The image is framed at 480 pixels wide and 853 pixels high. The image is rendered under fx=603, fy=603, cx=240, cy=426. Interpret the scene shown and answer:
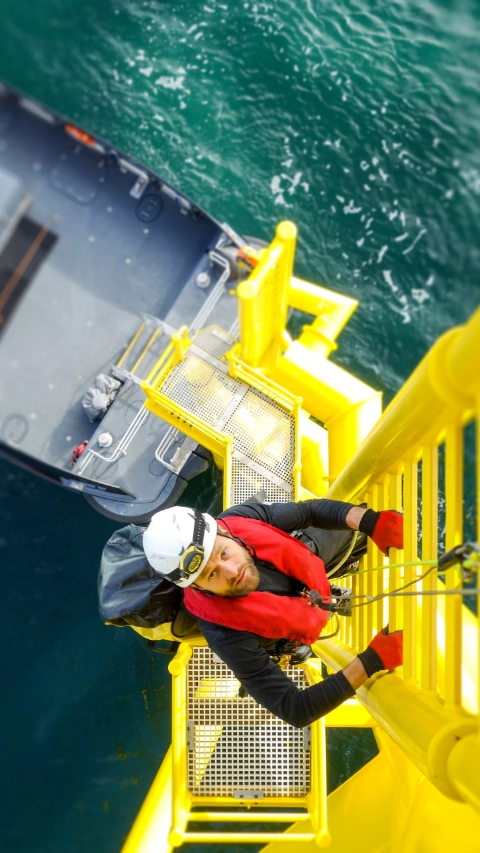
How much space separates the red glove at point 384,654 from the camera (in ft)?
9.36

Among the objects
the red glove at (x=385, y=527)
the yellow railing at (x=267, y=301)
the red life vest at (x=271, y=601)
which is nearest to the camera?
the red life vest at (x=271, y=601)

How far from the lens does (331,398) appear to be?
20.1ft

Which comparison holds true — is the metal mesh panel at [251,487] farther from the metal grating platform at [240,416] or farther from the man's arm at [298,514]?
the man's arm at [298,514]

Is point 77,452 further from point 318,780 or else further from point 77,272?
point 318,780

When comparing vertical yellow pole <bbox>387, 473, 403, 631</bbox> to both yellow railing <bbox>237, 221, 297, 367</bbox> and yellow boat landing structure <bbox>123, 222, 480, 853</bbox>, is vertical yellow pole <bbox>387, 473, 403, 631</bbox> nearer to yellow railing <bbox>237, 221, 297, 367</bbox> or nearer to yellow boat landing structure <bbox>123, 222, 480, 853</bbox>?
yellow boat landing structure <bbox>123, 222, 480, 853</bbox>

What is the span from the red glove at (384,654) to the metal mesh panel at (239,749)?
1.50 meters

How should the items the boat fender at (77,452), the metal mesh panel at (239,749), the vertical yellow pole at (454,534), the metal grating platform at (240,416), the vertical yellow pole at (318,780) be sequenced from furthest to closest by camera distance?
the boat fender at (77,452) → the metal grating platform at (240,416) → the metal mesh panel at (239,749) → the vertical yellow pole at (318,780) → the vertical yellow pole at (454,534)

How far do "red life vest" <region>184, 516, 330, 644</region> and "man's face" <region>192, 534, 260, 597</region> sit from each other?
0.15 feet

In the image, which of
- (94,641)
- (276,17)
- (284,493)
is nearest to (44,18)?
(276,17)

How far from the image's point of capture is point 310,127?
24.5 feet

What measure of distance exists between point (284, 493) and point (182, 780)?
7.42 feet

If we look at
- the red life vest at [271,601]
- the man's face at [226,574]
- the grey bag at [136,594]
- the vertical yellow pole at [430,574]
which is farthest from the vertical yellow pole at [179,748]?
the vertical yellow pole at [430,574]

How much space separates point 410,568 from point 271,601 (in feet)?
2.34

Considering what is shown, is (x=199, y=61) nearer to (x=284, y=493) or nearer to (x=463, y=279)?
(x=463, y=279)
